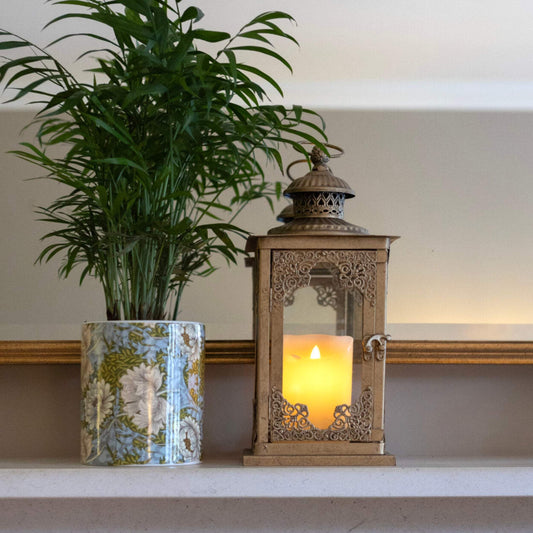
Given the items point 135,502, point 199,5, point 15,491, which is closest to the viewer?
point 15,491

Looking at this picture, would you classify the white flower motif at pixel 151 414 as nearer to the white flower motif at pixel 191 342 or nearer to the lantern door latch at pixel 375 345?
the white flower motif at pixel 191 342

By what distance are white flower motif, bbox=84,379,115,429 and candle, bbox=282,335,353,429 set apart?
19 cm

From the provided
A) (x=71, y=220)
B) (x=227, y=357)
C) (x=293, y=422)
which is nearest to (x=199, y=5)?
(x=71, y=220)

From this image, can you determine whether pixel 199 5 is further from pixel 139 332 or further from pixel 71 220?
pixel 139 332

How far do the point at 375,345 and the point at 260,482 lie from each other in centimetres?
19

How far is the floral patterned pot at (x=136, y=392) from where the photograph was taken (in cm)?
78

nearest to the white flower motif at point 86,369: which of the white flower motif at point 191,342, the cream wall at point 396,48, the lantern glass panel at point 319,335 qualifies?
the white flower motif at point 191,342

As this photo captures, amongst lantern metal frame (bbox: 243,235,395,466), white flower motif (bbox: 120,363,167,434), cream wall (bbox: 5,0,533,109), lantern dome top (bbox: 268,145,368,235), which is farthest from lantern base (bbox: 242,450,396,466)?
cream wall (bbox: 5,0,533,109)

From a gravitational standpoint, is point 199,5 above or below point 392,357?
above

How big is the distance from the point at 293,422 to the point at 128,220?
0.28m

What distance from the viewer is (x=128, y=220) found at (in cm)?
82

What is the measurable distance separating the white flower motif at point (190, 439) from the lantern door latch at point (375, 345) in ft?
0.67

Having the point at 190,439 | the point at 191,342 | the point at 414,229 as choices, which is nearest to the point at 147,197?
the point at 191,342

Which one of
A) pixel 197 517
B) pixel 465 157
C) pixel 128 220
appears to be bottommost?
pixel 197 517
